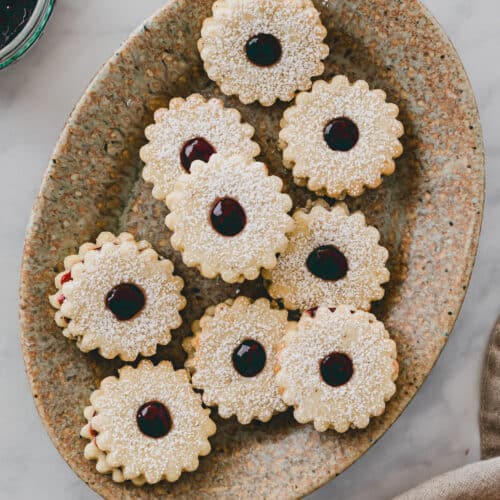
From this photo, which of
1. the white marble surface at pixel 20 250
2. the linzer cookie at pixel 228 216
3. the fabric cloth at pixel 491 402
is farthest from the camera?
the fabric cloth at pixel 491 402

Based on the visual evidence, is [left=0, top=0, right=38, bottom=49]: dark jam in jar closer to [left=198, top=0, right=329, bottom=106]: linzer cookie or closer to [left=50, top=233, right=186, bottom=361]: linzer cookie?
[left=198, top=0, right=329, bottom=106]: linzer cookie

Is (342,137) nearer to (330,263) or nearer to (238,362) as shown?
(330,263)

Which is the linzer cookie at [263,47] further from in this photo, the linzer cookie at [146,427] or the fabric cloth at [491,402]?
the fabric cloth at [491,402]

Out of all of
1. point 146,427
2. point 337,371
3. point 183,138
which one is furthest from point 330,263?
point 146,427

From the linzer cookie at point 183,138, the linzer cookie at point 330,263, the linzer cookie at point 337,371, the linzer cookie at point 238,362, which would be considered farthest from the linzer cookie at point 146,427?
the linzer cookie at point 183,138

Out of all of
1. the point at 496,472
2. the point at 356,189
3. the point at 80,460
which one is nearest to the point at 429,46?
the point at 356,189

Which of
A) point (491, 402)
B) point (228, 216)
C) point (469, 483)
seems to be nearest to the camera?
point (228, 216)

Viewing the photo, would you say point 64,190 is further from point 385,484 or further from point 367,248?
point 385,484
